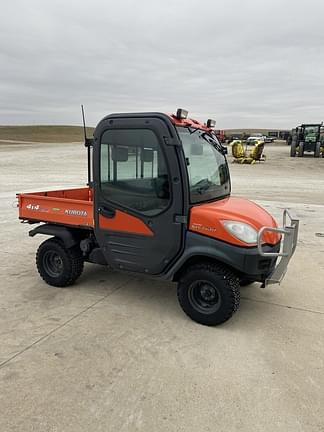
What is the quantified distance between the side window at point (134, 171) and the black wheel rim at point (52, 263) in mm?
1224

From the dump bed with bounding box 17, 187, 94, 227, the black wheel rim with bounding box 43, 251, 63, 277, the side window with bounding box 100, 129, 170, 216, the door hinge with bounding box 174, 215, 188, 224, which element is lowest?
the black wheel rim with bounding box 43, 251, 63, 277

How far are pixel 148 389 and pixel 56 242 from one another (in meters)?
2.31

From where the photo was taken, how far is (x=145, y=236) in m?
3.57

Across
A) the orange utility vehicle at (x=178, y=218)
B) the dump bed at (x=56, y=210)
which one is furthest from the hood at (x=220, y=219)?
the dump bed at (x=56, y=210)

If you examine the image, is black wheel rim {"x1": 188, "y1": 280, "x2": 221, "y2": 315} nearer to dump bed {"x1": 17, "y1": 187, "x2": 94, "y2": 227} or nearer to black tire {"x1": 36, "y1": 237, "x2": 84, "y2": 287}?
dump bed {"x1": 17, "y1": 187, "x2": 94, "y2": 227}

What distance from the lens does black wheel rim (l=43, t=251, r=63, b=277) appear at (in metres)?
4.37

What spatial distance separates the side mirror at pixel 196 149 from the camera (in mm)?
3527

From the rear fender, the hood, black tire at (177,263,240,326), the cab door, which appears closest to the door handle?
the cab door

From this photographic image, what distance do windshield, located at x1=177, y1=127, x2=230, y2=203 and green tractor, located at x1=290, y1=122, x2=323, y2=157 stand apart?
85.4 feet

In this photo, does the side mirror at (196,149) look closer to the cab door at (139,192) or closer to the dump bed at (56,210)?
the cab door at (139,192)

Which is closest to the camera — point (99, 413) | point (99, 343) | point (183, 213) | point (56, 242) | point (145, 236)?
point (99, 413)

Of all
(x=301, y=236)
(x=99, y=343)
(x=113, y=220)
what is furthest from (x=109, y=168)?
(x=301, y=236)

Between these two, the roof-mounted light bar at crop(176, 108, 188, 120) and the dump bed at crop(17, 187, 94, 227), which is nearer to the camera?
the roof-mounted light bar at crop(176, 108, 188, 120)

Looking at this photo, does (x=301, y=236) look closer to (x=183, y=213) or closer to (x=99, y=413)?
(x=183, y=213)
